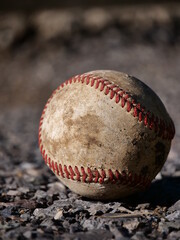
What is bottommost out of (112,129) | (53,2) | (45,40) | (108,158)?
(108,158)

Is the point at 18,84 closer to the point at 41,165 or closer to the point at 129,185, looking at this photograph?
the point at 41,165

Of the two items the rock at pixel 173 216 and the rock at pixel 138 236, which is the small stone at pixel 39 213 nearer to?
the rock at pixel 138 236

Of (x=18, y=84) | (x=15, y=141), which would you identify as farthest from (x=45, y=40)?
(x=15, y=141)

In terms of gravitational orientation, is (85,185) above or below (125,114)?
below

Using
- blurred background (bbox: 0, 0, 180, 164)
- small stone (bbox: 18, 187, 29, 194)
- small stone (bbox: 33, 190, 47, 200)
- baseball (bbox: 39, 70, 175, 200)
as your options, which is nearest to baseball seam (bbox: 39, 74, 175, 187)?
baseball (bbox: 39, 70, 175, 200)

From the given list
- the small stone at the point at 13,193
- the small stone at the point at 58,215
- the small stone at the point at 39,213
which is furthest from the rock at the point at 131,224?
the small stone at the point at 13,193

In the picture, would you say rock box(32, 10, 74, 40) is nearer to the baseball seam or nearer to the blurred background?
the blurred background

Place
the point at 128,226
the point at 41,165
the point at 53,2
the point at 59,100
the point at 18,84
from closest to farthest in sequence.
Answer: the point at 128,226
the point at 59,100
the point at 41,165
the point at 18,84
the point at 53,2

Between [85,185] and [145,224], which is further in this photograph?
[85,185]

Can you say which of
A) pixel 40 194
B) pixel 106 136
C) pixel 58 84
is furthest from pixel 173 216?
pixel 58 84

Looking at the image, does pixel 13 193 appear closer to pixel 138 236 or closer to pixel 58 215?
pixel 58 215
